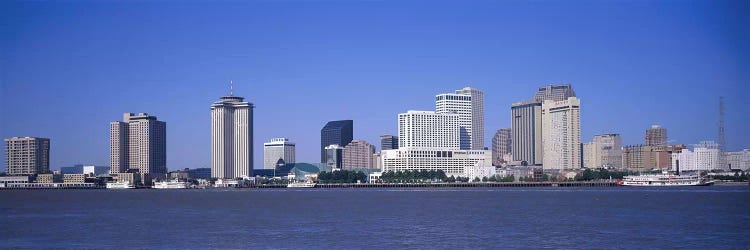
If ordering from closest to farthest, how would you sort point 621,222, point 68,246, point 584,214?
point 68,246 → point 621,222 → point 584,214

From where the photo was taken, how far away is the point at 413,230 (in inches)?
2329

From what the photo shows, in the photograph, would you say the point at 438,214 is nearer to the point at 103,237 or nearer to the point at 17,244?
the point at 103,237

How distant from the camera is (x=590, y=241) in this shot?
50625mm

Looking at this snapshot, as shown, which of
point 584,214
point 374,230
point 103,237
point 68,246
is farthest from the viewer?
point 584,214

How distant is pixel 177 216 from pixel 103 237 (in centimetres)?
2359

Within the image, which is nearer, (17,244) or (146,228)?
(17,244)

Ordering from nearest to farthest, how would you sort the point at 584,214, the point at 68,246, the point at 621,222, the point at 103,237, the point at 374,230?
the point at 68,246 → the point at 103,237 → the point at 374,230 → the point at 621,222 → the point at 584,214

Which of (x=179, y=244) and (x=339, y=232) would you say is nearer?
(x=179, y=244)

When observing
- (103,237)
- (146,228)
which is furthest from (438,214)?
(103,237)

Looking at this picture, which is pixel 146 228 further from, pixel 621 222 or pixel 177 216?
pixel 621 222

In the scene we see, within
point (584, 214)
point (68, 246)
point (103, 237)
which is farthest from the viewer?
point (584, 214)

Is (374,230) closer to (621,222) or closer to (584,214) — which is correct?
(621,222)

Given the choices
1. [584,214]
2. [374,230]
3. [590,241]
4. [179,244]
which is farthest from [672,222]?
[179,244]

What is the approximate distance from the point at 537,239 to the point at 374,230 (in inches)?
469
